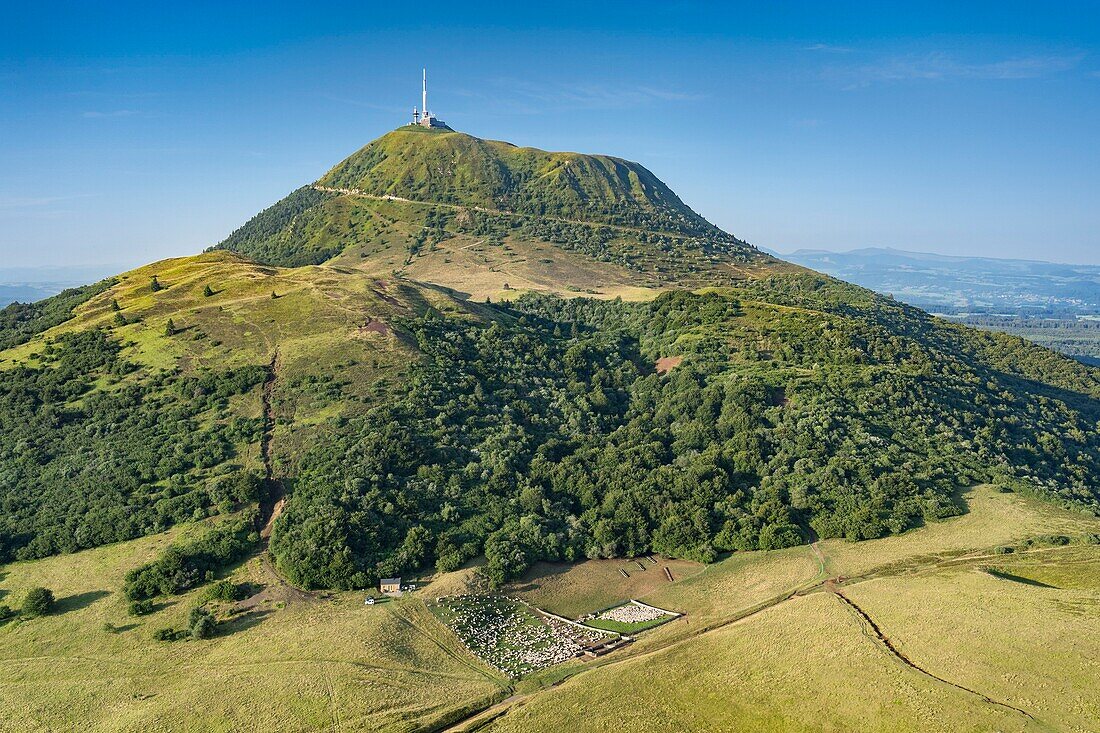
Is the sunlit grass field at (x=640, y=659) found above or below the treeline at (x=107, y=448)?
below

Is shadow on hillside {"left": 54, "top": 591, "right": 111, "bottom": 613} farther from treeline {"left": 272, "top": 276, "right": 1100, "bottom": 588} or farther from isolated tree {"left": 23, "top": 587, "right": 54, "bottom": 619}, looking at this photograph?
treeline {"left": 272, "top": 276, "right": 1100, "bottom": 588}

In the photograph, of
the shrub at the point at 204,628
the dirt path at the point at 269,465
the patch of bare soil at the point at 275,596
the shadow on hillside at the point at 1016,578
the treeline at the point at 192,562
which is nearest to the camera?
the shrub at the point at 204,628

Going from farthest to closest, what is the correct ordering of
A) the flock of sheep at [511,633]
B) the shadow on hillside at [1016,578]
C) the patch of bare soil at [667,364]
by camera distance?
the patch of bare soil at [667,364] < the shadow on hillside at [1016,578] < the flock of sheep at [511,633]

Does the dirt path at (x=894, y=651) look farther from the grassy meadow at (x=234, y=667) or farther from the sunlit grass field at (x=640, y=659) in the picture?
the grassy meadow at (x=234, y=667)

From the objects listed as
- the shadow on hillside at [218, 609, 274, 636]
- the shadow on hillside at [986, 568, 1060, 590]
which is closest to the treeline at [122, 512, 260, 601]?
the shadow on hillside at [218, 609, 274, 636]

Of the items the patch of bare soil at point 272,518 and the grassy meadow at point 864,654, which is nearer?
the grassy meadow at point 864,654

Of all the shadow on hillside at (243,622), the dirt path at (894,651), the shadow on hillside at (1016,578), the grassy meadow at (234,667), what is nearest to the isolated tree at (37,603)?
the grassy meadow at (234,667)

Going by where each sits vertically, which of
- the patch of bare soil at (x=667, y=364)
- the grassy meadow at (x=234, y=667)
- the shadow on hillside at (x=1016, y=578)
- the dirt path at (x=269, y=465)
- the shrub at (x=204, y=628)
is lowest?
the grassy meadow at (x=234, y=667)

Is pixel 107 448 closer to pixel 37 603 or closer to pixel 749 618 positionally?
pixel 37 603
